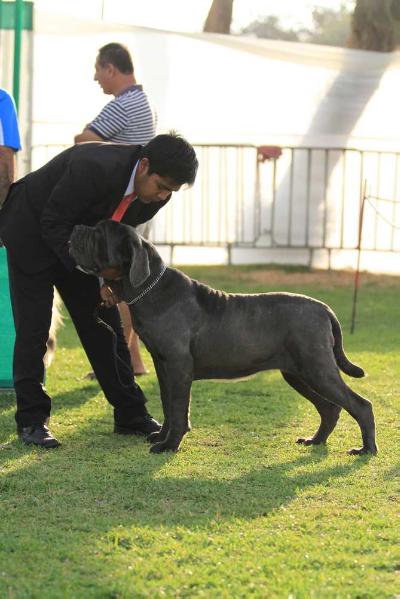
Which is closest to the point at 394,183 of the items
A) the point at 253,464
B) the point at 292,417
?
the point at 292,417

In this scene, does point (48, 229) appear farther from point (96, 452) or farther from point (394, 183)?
point (394, 183)

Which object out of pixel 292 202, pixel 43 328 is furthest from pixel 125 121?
pixel 292 202

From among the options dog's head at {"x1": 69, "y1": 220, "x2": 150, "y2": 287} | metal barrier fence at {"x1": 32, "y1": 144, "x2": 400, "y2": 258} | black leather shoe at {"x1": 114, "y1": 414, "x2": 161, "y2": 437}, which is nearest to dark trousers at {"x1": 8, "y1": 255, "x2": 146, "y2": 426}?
black leather shoe at {"x1": 114, "y1": 414, "x2": 161, "y2": 437}

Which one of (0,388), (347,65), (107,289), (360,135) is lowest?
(0,388)

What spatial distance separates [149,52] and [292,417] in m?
7.38

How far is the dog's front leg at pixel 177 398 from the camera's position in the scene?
582 cm

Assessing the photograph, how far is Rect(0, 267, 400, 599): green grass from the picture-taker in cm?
401

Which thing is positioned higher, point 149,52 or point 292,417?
point 149,52

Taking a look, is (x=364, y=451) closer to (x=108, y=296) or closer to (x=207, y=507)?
(x=207, y=507)

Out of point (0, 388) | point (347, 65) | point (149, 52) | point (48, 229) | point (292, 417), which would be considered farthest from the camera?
point (347, 65)

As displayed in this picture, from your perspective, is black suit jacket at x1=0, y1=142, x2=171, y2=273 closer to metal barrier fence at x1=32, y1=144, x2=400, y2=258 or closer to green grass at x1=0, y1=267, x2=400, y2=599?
green grass at x1=0, y1=267, x2=400, y2=599

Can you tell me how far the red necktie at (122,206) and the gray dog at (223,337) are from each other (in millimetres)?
270

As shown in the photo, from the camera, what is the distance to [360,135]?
14523 mm

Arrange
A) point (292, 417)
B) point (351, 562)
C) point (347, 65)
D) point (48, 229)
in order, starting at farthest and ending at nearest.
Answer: point (347, 65)
point (292, 417)
point (48, 229)
point (351, 562)
